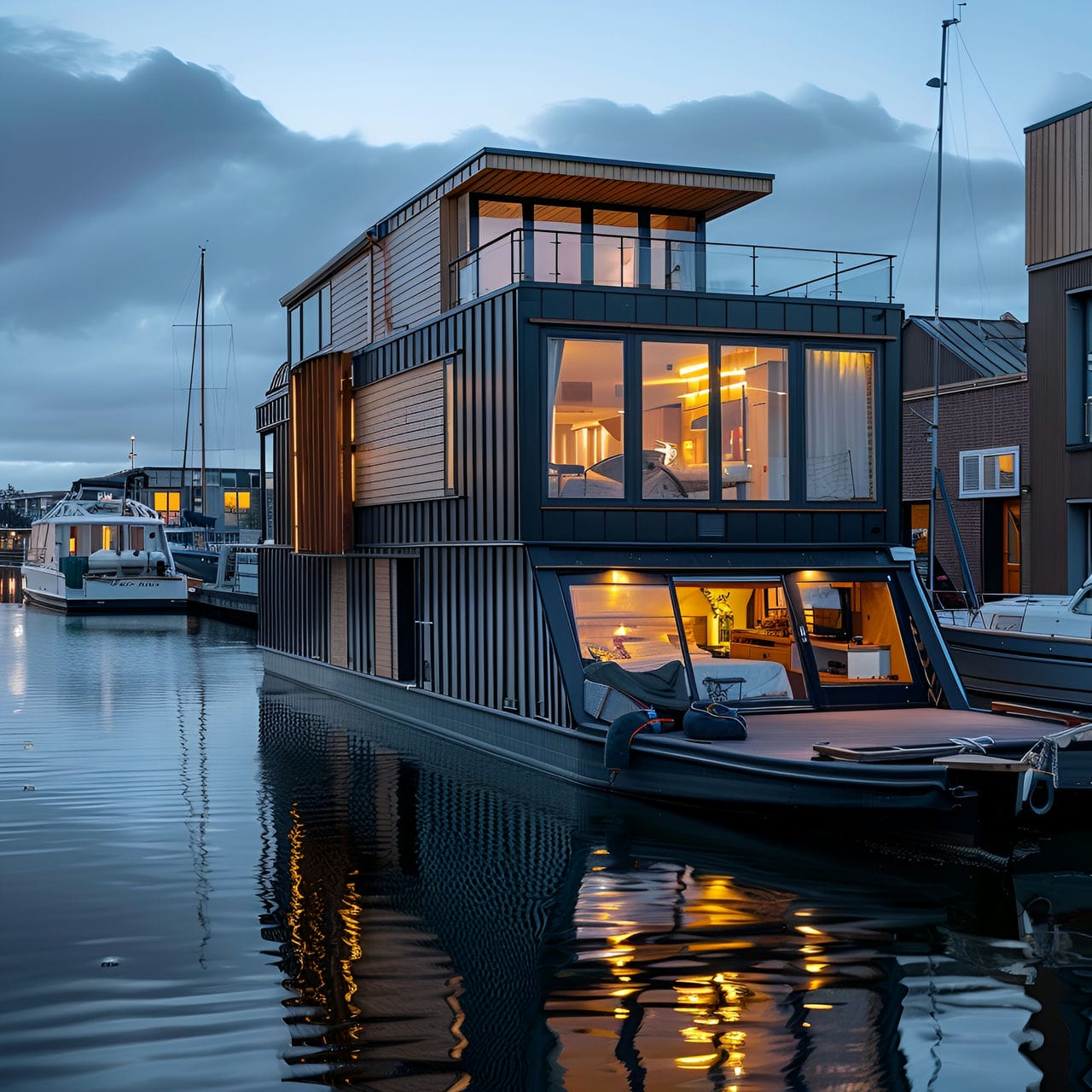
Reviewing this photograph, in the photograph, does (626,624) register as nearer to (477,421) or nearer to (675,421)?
(675,421)

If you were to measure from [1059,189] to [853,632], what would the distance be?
1495cm

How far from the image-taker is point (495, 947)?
8625 millimetres

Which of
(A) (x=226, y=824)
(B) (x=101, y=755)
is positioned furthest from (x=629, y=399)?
(B) (x=101, y=755)

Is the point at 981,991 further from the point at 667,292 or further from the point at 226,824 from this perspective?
the point at 667,292

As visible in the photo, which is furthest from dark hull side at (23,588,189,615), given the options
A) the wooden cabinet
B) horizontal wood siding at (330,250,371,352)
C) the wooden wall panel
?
the wooden cabinet

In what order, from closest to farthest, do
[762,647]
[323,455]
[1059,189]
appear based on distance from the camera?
[762,647] < [323,455] < [1059,189]

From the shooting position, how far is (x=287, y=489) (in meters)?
24.8

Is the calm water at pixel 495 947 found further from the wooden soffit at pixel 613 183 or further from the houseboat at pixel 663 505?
the wooden soffit at pixel 613 183

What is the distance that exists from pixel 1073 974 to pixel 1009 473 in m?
22.5

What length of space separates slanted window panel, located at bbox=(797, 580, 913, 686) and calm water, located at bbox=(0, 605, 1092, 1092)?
341 centimetres

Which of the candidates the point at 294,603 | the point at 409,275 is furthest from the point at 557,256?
the point at 294,603

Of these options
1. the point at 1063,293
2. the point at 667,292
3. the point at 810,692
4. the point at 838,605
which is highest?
the point at 1063,293

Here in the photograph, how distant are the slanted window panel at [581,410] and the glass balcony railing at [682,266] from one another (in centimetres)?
93

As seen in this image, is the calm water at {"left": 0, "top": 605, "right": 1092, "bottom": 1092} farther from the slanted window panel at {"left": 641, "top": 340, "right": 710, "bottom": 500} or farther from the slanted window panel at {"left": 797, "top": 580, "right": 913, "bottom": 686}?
the slanted window panel at {"left": 641, "top": 340, "right": 710, "bottom": 500}
